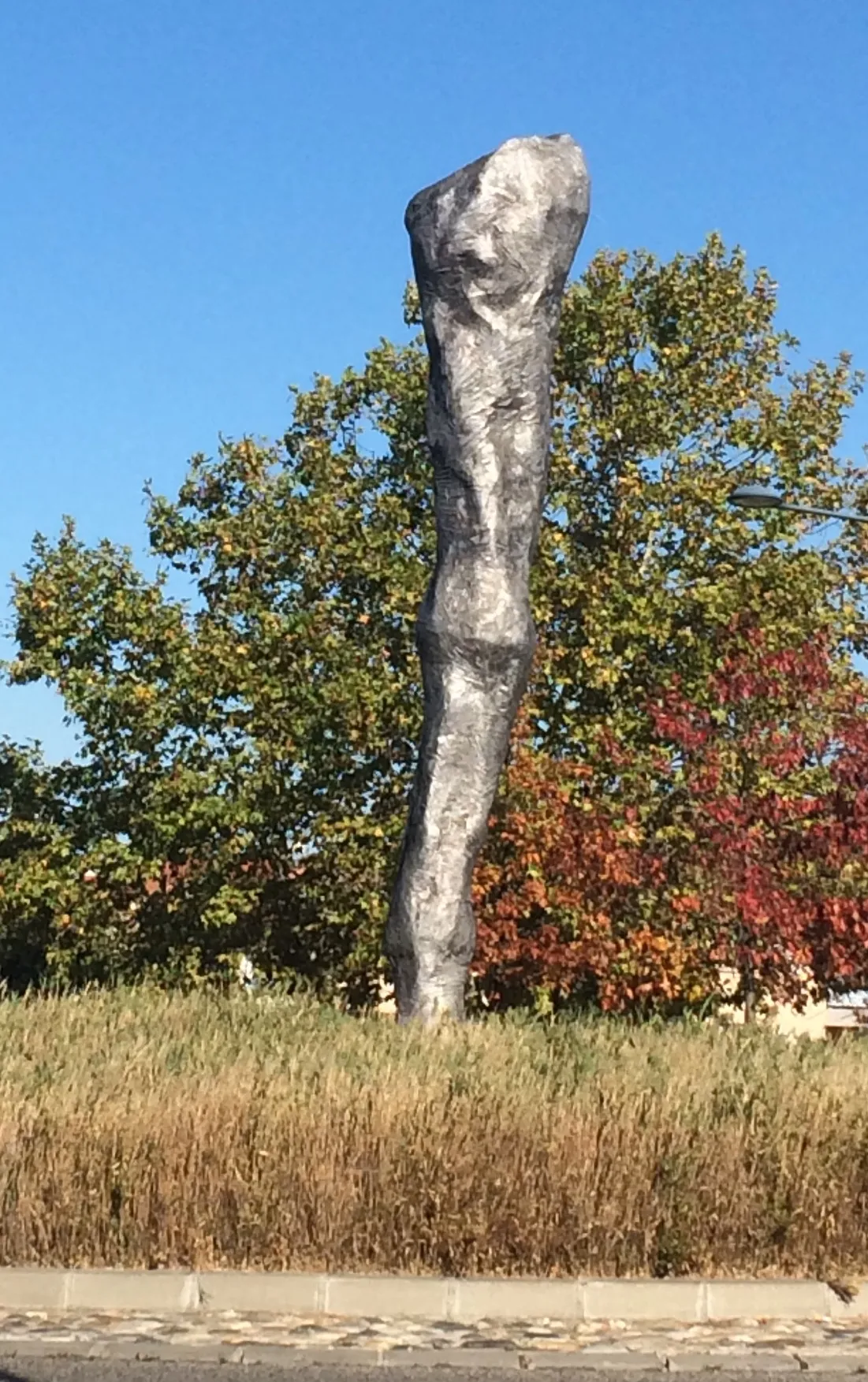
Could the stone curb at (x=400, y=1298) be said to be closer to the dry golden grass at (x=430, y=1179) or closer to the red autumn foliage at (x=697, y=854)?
the dry golden grass at (x=430, y=1179)

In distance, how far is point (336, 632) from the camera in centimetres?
2798

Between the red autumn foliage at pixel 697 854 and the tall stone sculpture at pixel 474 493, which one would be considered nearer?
the tall stone sculpture at pixel 474 493

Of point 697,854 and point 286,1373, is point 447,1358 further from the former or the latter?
point 697,854

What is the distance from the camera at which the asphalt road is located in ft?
22.8

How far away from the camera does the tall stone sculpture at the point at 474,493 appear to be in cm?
1298

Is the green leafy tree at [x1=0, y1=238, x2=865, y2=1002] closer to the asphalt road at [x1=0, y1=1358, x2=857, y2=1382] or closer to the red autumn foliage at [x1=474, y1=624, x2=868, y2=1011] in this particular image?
the red autumn foliage at [x1=474, y1=624, x2=868, y2=1011]

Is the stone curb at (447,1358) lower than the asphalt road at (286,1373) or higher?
higher

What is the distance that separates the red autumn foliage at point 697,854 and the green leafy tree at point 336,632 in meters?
0.90

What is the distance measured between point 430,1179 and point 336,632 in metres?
19.7

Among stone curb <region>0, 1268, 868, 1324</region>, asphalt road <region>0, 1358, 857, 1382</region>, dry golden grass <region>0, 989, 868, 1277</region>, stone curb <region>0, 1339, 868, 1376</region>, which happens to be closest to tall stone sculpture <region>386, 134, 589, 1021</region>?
dry golden grass <region>0, 989, 868, 1277</region>

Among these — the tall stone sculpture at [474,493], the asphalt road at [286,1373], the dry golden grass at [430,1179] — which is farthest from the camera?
the tall stone sculpture at [474,493]

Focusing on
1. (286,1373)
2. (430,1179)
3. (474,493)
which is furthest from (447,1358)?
(474,493)

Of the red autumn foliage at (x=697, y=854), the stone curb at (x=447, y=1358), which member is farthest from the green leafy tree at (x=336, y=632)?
the stone curb at (x=447, y=1358)

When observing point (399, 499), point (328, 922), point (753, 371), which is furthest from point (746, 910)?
point (753, 371)
